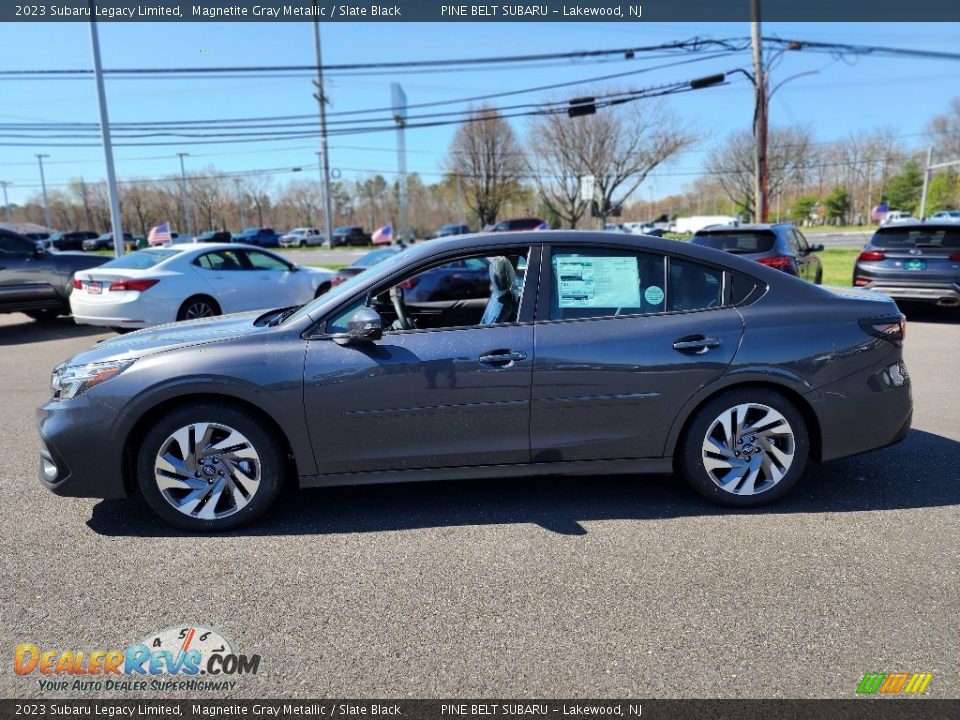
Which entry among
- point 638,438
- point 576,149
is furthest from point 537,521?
point 576,149

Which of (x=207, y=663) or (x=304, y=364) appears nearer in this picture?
(x=207, y=663)

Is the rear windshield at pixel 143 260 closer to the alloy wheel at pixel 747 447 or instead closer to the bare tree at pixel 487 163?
the alloy wheel at pixel 747 447

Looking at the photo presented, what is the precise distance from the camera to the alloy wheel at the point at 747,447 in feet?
12.0

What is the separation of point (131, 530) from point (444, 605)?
1878 millimetres

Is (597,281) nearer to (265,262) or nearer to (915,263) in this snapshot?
(265,262)

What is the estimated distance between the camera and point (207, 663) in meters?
2.46

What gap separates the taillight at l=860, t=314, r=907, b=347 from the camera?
375cm

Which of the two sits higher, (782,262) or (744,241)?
(744,241)

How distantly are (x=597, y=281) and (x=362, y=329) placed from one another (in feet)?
4.40

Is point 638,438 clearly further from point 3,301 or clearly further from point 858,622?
point 3,301

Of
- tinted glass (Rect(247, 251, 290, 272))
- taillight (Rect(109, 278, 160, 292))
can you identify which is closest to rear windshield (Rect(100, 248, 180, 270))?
taillight (Rect(109, 278, 160, 292))

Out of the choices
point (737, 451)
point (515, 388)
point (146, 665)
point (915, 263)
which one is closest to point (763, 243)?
point (915, 263)

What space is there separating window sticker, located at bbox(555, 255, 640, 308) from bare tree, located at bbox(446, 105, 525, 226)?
167 ft

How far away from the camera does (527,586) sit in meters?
2.93
